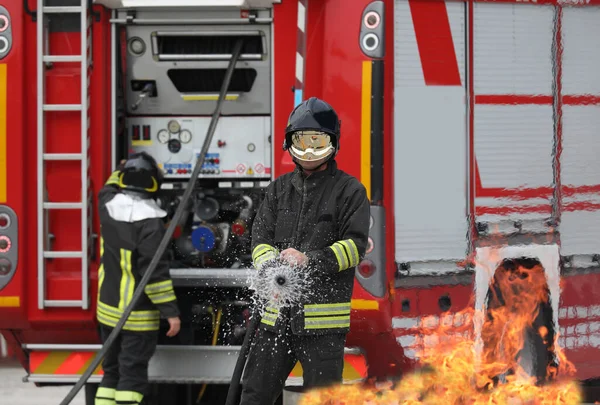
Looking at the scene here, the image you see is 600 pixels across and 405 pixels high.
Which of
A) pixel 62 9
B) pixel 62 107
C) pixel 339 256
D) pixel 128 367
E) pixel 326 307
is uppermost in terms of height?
pixel 62 9

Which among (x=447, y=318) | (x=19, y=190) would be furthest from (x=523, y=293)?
(x=19, y=190)

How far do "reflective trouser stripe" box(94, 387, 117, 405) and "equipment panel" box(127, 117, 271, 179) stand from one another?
1.25 metres

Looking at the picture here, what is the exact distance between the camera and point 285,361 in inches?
168

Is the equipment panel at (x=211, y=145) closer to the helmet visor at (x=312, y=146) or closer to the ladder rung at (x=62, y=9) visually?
the ladder rung at (x=62, y=9)

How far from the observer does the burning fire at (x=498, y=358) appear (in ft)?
17.3

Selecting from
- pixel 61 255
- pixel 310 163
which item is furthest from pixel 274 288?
pixel 61 255

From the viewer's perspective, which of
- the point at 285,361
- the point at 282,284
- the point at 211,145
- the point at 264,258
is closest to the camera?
the point at 282,284

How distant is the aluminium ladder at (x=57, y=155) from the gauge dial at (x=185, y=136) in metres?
0.64

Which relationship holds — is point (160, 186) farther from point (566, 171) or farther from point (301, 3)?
point (566, 171)

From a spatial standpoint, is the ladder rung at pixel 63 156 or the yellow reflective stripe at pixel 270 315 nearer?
the yellow reflective stripe at pixel 270 315

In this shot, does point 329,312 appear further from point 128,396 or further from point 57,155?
point 57,155

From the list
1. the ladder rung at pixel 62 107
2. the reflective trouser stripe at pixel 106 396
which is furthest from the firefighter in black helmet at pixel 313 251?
the ladder rung at pixel 62 107

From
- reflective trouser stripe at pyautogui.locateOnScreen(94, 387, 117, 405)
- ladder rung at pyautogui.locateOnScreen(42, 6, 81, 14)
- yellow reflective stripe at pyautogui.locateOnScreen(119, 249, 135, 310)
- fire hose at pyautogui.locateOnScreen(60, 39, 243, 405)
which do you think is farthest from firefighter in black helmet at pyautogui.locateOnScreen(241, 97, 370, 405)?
ladder rung at pyautogui.locateOnScreen(42, 6, 81, 14)

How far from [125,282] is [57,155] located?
761mm
